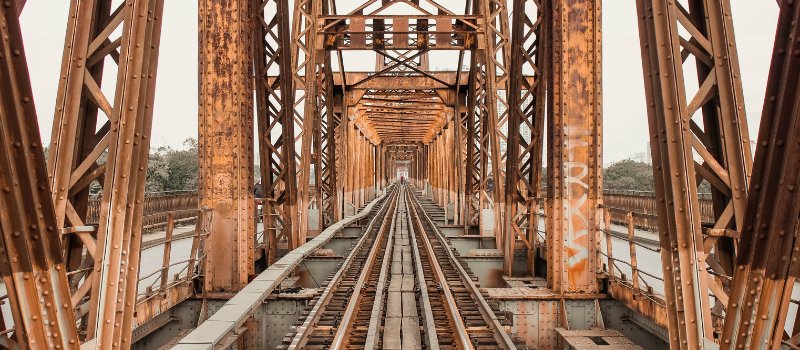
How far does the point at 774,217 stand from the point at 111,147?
3864 millimetres

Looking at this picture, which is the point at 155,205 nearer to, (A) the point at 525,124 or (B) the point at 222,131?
(B) the point at 222,131

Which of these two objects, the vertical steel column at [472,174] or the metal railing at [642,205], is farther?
the metal railing at [642,205]

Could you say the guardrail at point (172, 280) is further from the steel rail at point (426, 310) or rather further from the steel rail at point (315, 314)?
the steel rail at point (426, 310)

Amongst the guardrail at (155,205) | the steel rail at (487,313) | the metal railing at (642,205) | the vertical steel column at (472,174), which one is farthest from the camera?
the metal railing at (642,205)

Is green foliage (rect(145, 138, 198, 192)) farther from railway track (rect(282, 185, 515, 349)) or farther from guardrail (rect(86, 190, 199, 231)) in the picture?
railway track (rect(282, 185, 515, 349))

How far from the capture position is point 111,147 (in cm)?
339

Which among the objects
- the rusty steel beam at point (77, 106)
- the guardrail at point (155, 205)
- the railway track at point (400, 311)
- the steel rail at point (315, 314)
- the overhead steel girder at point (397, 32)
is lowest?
the railway track at point (400, 311)

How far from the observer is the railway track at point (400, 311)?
19.7ft

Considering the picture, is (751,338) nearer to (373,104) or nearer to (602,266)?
(602,266)

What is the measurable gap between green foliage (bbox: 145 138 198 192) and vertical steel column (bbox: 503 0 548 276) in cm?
2883

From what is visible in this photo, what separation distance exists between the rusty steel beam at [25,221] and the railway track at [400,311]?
9.58 feet

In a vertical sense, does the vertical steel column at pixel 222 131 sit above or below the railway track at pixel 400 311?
above

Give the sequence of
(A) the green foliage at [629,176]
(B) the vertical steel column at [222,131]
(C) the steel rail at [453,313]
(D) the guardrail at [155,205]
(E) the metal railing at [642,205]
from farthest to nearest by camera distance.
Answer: (A) the green foliage at [629,176] < (E) the metal railing at [642,205] < (D) the guardrail at [155,205] < (B) the vertical steel column at [222,131] < (C) the steel rail at [453,313]

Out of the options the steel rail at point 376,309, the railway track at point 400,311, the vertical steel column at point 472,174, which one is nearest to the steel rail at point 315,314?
the railway track at point 400,311
